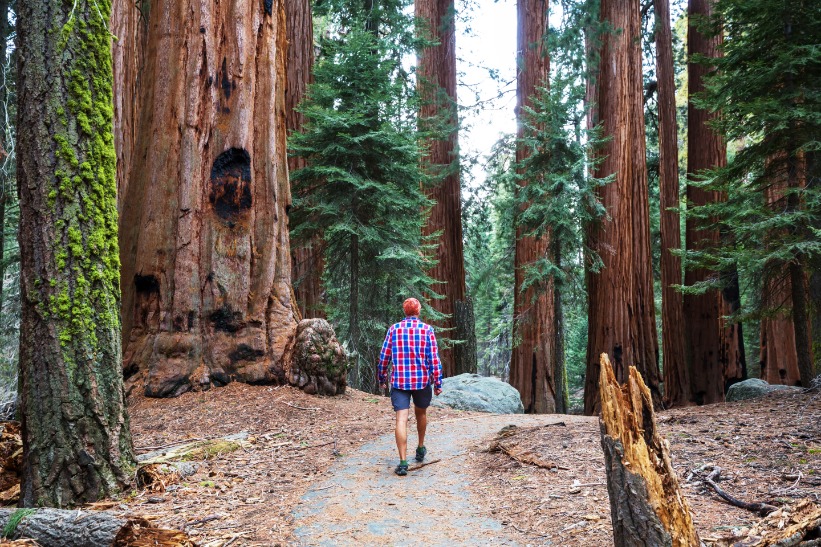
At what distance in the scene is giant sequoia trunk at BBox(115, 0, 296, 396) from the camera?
8.31 metres

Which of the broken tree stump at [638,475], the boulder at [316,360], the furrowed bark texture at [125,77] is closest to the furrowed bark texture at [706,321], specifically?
the boulder at [316,360]

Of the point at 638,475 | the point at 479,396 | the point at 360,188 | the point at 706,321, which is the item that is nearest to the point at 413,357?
the point at 638,475

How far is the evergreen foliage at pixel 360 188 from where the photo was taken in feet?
35.1

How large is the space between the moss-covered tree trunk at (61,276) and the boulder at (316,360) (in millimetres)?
3933

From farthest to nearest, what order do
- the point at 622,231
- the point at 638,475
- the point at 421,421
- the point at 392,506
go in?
1. the point at 622,231
2. the point at 421,421
3. the point at 392,506
4. the point at 638,475

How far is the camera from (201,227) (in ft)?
27.9

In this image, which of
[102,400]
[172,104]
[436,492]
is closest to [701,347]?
[436,492]

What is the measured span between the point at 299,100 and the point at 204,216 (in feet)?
16.2

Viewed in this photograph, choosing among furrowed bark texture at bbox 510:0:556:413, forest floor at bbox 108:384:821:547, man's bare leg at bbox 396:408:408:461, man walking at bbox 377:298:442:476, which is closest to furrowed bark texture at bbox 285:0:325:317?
forest floor at bbox 108:384:821:547

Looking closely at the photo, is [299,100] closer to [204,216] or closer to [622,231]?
[204,216]

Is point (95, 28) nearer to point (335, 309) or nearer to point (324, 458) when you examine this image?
point (324, 458)

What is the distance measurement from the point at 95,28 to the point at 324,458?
4.27 m

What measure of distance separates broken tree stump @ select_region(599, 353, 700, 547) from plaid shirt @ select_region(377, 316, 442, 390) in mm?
2742

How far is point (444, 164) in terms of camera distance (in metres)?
15.9
